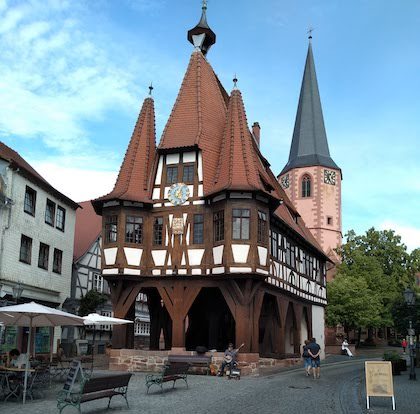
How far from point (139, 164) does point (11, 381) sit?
13232mm

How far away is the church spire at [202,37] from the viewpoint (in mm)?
30797

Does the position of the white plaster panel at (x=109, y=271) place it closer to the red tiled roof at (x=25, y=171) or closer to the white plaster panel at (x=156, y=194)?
the white plaster panel at (x=156, y=194)

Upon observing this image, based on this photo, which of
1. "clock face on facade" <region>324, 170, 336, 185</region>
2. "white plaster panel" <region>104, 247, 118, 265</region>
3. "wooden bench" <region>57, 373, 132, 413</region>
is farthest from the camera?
"clock face on facade" <region>324, 170, 336, 185</region>

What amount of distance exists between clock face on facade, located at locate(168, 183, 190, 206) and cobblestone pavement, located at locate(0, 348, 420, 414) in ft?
26.3

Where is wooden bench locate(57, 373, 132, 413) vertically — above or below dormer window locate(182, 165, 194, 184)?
below

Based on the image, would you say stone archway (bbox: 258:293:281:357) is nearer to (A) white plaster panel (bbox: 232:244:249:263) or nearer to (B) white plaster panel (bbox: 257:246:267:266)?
(B) white plaster panel (bbox: 257:246:267:266)

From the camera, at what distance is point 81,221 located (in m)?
40.0

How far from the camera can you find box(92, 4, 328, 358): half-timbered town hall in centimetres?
2336

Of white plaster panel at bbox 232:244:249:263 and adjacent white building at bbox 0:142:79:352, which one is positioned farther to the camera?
adjacent white building at bbox 0:142:79:352

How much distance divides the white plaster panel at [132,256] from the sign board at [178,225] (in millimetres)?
1804

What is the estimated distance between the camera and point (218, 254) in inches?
929

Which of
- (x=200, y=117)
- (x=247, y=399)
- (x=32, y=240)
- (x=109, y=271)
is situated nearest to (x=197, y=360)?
(x=109, y=271)

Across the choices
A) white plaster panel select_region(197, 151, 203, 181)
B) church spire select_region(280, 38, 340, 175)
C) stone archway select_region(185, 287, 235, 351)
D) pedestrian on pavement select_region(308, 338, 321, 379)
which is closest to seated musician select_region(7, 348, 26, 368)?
pedestrian on pavement select_region(308, 338, 321, 379)

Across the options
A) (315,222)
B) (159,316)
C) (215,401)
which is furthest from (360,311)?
(215,401)
